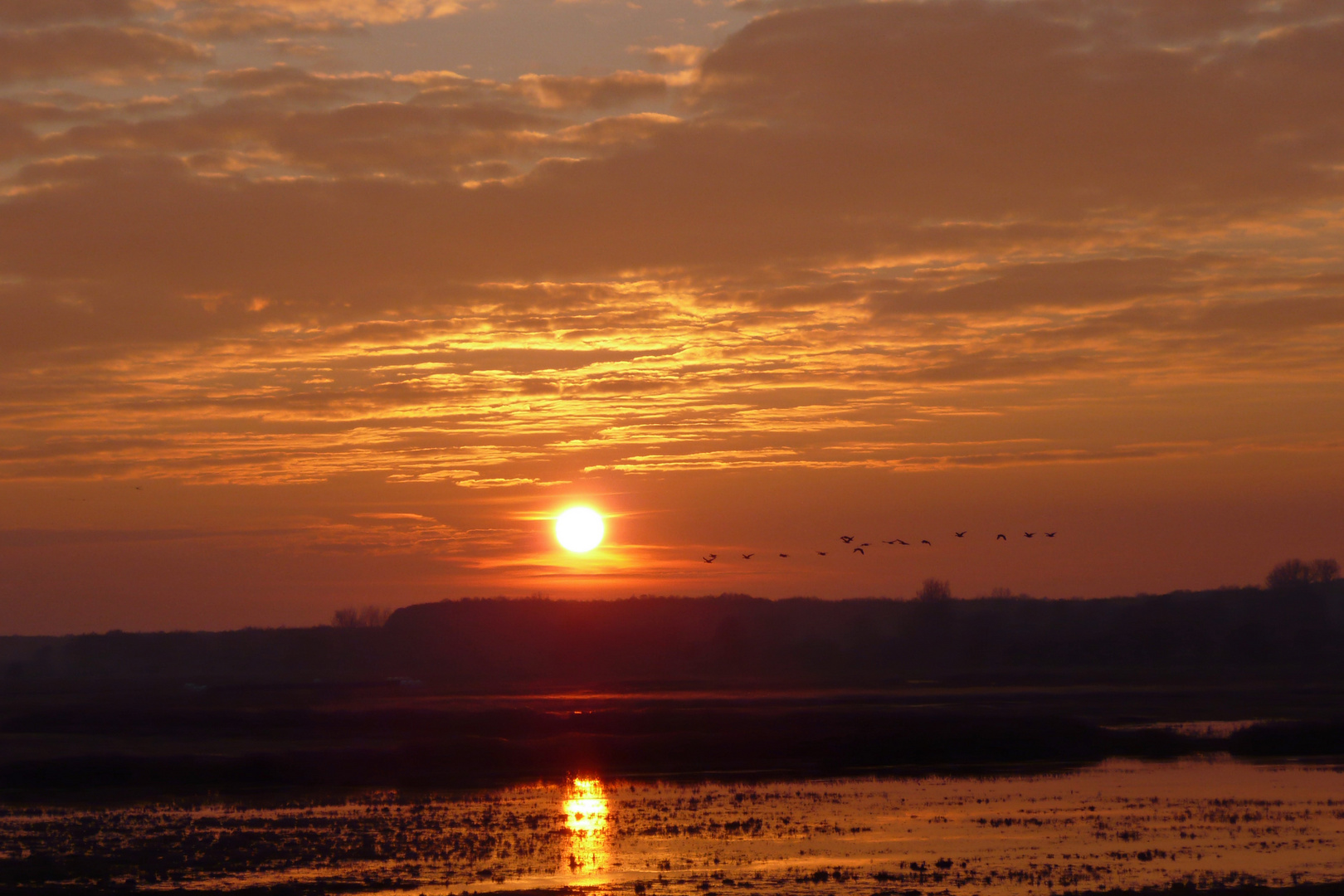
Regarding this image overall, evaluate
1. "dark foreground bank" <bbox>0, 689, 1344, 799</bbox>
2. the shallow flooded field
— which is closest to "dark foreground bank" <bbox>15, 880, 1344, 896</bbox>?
the shallow flooded field

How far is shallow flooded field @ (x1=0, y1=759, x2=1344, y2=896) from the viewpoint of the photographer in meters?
35.1

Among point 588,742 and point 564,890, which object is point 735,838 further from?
point 588,742

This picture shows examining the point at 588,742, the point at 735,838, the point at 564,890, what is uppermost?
A: the point at 588,742

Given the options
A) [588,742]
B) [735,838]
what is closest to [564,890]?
[735,838]

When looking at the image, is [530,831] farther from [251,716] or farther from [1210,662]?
[1210,662]

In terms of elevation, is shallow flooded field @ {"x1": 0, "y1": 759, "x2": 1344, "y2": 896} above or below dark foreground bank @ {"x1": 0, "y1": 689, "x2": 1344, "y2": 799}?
below

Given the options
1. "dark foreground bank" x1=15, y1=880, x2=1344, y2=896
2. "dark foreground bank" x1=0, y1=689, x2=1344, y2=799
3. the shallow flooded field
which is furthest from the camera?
"dark foreground bank" x1=0, y1=689, x2=1344, y2=799

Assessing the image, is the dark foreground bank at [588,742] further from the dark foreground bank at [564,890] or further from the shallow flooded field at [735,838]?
the dark foreground bank at [564,890]

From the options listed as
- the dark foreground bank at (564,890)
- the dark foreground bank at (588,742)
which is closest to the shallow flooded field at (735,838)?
the dark foreground bank at (564,890)

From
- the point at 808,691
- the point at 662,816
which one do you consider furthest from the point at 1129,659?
the point at 662,816

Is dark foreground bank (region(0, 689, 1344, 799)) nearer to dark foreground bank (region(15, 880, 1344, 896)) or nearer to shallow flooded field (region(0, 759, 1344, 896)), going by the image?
shallow flooded field (region(0, 759, 1344, 896))

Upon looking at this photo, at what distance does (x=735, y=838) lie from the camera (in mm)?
41875

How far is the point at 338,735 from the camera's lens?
87562 millimetres

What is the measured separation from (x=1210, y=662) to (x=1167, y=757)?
108 metres
